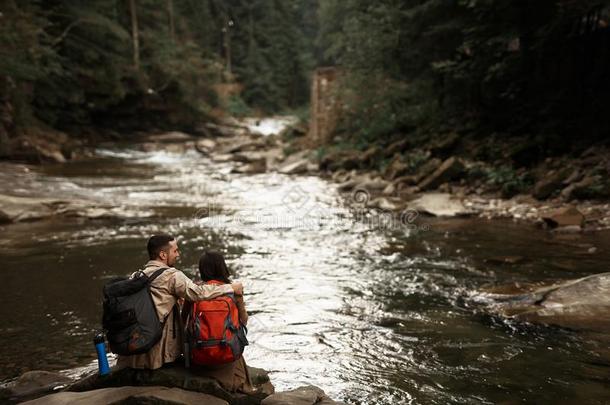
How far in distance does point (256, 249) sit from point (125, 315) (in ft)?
20.5

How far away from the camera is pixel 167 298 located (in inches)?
145

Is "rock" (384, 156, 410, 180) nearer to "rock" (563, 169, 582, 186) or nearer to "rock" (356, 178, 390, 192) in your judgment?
"rock" (356, 178, 390, 192)

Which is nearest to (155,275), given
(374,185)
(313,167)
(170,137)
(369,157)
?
(374,185)

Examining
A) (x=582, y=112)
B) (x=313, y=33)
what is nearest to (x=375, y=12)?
(x=582, y=112)

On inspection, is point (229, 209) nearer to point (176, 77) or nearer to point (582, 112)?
point (582, 112)

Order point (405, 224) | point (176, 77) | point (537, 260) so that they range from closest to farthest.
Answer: point (537, 260)
point (405, 224)
point (176, 77)

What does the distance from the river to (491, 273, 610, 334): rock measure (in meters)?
0.27

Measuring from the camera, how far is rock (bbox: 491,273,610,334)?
555 centimetres

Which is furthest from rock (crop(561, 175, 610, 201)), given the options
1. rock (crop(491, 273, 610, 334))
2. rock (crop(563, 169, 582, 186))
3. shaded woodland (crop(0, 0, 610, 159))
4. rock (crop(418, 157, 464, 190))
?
rock (crop(491, 273, 610, 334))

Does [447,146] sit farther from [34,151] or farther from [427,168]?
[34,151]

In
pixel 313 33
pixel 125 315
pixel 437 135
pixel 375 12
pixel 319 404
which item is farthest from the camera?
pixel 313 33

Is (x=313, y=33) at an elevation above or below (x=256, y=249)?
above

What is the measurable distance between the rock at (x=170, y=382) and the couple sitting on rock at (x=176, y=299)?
46mm

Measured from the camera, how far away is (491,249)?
9.22 metres
